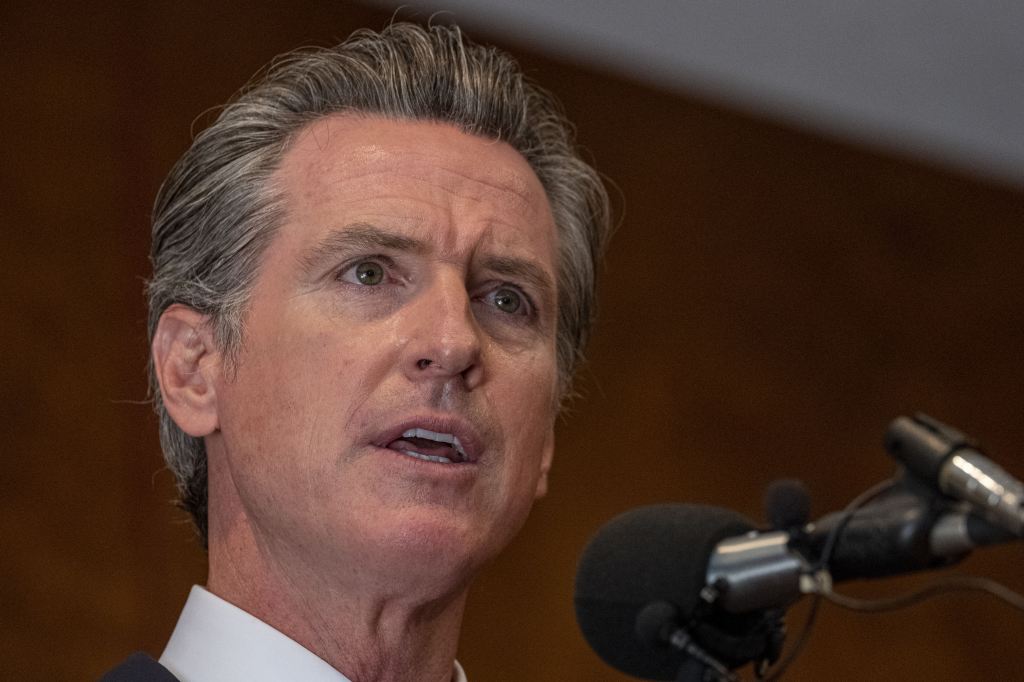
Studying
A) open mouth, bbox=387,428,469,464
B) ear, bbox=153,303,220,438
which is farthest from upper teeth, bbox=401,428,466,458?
ear, bbox=153,303,220,438

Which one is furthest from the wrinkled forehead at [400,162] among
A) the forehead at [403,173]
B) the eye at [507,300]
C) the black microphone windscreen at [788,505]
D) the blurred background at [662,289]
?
the blurred background at [662,289]

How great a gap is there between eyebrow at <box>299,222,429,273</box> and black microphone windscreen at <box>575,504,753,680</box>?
0.46 meters

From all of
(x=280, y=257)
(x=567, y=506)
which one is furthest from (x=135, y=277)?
(x=280, y=257)

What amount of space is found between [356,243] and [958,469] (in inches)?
34.2

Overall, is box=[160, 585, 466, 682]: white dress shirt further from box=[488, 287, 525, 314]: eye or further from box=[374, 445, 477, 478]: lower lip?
box=[488, 287, 525, 314]: eye

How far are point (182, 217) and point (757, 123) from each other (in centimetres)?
302

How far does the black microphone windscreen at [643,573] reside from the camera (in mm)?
1421

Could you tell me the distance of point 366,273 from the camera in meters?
1.80

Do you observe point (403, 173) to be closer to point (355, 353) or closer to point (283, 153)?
point (283, 153)

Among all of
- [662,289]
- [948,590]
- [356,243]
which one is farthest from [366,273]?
[662,289]

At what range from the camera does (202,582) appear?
3.44m

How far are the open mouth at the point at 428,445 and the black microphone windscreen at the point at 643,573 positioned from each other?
225mm

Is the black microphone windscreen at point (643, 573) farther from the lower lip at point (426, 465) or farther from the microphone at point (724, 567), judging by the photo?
the lower lip at point (426, 465)

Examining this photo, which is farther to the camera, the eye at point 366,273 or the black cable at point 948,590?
the eye at point 366,273
